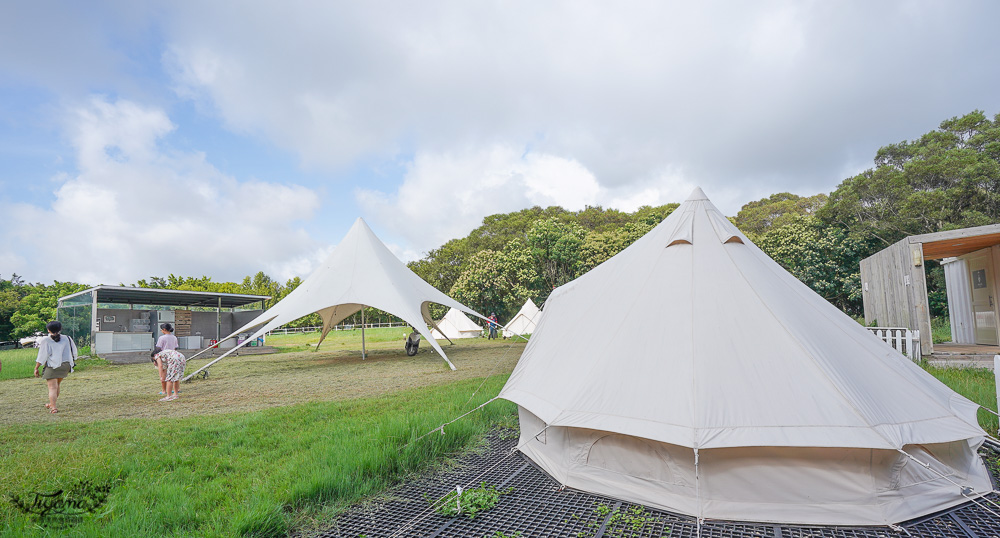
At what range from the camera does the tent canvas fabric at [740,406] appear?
268 cm

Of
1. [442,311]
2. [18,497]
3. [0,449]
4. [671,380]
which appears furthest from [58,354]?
[442,311]

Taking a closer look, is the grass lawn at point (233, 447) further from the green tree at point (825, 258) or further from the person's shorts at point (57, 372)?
the green tree at point (825, 258)

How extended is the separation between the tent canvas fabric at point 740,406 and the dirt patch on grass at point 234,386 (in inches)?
190

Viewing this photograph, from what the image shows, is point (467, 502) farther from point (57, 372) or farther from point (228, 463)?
point (57, 372)

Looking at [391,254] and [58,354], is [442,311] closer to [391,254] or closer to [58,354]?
[391,254]

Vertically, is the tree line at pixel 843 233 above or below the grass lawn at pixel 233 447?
above

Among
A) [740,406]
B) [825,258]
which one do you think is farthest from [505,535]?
[825,258]

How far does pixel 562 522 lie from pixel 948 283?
12563mm

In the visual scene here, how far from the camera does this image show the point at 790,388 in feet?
9.36

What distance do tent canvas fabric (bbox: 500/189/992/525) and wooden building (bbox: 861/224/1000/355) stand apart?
5088mm

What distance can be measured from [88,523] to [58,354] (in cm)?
523

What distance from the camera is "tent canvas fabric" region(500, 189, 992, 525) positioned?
8.80ft

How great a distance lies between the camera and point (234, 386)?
28.6 feet

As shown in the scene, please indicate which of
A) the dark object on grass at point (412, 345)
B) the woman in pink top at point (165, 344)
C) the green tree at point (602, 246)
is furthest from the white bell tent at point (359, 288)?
the green tree at point (602, 246)
